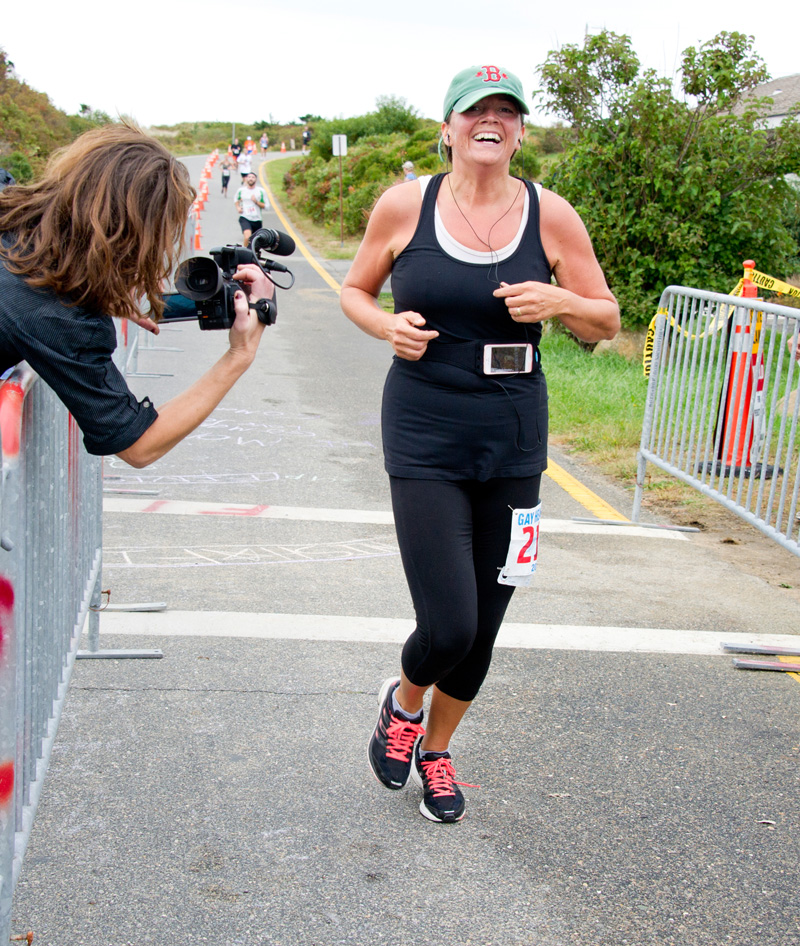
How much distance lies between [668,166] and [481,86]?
389 inches

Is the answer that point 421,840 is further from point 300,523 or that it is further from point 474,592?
point 300,523

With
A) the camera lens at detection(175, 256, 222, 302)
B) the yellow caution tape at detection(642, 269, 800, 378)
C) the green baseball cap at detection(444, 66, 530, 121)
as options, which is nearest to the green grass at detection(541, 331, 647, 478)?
the yellow caution tape at detection(642, 269, 800, 378)

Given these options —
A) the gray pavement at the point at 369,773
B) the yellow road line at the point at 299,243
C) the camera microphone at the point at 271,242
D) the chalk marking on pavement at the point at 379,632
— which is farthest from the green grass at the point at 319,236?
the camera microphone at the point at 271,242

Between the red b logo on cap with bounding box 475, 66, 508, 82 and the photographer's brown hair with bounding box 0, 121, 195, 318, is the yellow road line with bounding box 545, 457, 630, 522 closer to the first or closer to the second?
the red b logo on cap with bounding box 475, 66, 508, 82

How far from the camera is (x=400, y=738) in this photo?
312cm

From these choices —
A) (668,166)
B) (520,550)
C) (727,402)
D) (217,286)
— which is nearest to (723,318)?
(727,402)

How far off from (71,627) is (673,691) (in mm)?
2279

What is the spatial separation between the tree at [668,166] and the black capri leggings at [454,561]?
9.91 m

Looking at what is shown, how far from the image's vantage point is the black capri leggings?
278 centimetres

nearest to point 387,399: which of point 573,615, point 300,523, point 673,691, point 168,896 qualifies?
point 168,896

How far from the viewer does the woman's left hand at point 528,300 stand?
2664 mm

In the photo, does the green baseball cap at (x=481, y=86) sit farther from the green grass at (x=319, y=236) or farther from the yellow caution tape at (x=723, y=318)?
the green grass at (x=319, y=236)

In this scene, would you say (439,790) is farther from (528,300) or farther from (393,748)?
(528,300)

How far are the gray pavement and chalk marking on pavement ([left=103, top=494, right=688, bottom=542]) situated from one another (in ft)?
0.65
